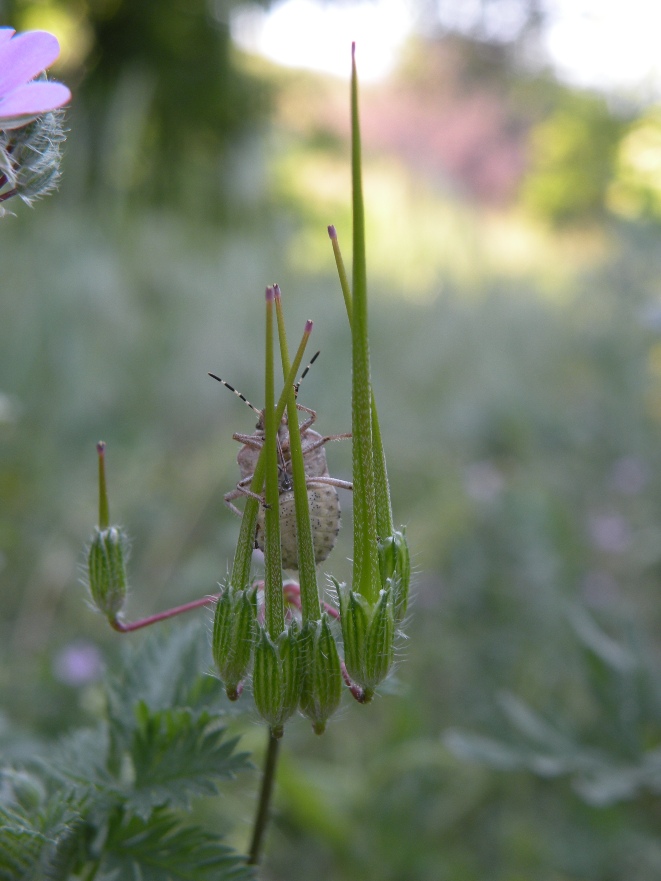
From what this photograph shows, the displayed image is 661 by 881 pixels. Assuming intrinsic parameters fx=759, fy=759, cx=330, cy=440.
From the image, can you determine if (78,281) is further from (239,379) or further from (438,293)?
(438,293)

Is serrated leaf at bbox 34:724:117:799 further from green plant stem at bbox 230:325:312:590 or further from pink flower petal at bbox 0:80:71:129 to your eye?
pink flower petal at bbox 0:80:71:129

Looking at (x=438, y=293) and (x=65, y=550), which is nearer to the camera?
(x=65, y=550)

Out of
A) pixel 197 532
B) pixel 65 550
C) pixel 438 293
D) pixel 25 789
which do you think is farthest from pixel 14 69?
pixel 438 293

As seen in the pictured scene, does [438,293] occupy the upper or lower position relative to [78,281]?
lower

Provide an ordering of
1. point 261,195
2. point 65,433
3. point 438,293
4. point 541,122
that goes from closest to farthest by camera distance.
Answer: point 65,433 → point 438,293 → point 261,195 → point 541,122

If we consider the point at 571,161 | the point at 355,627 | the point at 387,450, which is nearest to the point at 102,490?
the point at 355,627

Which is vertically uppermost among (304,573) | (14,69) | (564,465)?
(14,69)

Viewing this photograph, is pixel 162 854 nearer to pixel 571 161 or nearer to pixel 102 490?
pixel 102 490

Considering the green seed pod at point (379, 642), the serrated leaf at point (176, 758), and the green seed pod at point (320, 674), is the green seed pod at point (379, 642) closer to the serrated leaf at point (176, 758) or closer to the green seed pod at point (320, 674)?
the green seed pod at point (320, 674)

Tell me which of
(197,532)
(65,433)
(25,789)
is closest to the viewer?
(25,789)
